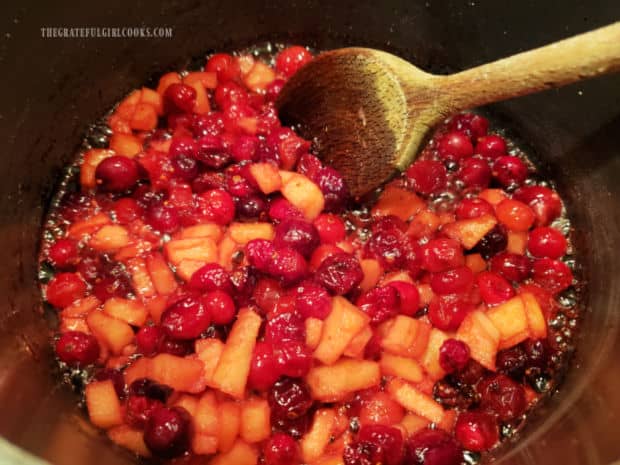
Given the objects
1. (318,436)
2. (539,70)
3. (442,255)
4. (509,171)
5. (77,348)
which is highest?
(539,70)

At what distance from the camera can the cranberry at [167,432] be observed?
217cm

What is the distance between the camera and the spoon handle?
209cm

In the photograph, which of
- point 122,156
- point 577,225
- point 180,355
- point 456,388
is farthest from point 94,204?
point 577,225

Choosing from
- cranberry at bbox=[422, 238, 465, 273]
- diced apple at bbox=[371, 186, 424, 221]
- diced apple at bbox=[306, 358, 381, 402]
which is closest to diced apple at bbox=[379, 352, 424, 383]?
diced apple at bbox=[306, 358, 381, 402]

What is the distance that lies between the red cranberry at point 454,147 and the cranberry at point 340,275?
101cm

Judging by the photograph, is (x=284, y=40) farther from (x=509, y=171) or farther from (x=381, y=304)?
(x=381, y=304)

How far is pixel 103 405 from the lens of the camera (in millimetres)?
2369

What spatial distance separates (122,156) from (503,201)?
204 centimetres

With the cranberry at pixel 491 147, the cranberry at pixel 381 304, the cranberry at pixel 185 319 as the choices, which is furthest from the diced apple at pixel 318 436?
the cranberry at pixel 491 147

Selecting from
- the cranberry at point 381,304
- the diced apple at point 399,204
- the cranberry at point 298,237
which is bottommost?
the cranberry at point 381,304

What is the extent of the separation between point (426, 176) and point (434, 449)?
1423 mm

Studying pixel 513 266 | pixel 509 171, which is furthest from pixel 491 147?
pixel 513 266

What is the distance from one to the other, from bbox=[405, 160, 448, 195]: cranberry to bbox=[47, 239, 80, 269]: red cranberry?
1798 mm

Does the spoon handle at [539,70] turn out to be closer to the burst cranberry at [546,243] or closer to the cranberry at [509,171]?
the cranberry at [509,171]
